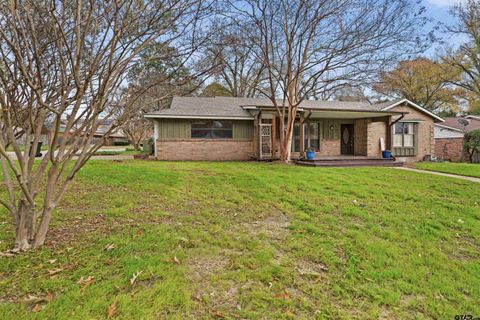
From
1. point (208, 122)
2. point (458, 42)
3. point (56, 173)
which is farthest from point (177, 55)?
point (458, 42)

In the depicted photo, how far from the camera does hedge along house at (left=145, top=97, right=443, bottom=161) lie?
43.6 feet

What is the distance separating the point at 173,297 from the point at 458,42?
2765 centimetres

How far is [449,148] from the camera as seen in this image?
56.5 ft

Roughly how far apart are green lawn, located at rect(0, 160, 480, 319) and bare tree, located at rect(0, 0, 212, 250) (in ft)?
2.50

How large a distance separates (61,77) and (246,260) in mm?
2901

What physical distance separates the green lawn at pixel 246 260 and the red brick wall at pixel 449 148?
14186 millimetres

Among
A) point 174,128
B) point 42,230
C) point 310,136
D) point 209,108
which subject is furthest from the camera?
point 310,136

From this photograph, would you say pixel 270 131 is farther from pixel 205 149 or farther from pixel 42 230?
pixel 42 230

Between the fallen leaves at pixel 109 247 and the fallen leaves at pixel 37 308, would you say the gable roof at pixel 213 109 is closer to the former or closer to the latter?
the fallen leaves at pixel 109 247

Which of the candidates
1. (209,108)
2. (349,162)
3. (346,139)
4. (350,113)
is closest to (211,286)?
(349,162)

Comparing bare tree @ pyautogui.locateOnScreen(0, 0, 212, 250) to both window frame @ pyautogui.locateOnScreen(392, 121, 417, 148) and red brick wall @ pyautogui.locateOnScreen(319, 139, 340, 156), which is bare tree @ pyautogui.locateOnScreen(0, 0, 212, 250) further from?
window frame @ pyautogui.locateOnScreen(392, 121, 417, 148)

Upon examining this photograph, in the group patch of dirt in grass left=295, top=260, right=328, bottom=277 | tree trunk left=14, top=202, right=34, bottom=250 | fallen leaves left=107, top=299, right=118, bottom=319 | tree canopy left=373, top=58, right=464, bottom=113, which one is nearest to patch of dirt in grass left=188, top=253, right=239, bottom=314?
fallen leaves left=107, top=299, right=118, bottom=319

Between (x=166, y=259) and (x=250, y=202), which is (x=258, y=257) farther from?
(x=250, y=202)

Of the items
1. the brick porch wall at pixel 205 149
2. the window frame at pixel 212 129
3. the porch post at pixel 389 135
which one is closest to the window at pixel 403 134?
the porch post at pixel 389 135
